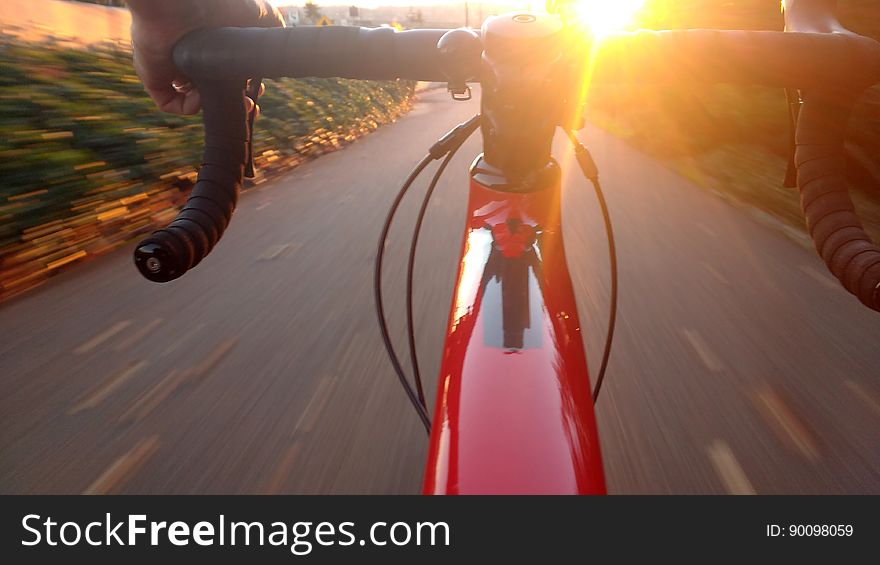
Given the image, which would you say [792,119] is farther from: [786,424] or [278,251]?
[278,251]

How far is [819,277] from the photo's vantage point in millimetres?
4172

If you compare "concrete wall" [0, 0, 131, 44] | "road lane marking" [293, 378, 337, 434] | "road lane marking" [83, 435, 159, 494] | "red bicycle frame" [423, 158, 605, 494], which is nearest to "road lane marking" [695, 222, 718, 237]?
"road lane marking" [293, 378, 337, 434]

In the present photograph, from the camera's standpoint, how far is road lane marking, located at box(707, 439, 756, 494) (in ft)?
7.37

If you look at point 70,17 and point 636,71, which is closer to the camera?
point 636,71

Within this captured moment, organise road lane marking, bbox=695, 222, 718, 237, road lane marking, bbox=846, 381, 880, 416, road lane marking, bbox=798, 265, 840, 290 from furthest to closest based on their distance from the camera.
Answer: road lane marking, bbox=695, 222, 718, 237 < road lane marking, bbox=798, 265, 840, 290 < road lane marking, bbox=846, 381, 880, 416

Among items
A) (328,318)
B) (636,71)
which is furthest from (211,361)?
(636,71)

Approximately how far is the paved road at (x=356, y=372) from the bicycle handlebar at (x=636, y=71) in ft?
4.48

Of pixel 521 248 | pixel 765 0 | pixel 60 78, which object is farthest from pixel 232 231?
pixel 765 0

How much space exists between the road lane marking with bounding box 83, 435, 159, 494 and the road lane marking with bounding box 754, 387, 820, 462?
2763mm

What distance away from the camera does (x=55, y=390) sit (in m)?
2.86

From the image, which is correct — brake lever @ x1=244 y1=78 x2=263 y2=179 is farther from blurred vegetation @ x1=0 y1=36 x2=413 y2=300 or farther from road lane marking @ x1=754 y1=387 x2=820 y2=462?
blurred vegetation @ x1=0 y1=36 x2=413 y2=300

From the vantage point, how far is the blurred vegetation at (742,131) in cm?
446

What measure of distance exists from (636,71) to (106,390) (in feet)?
9.36

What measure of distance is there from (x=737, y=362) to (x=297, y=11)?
334 feet
